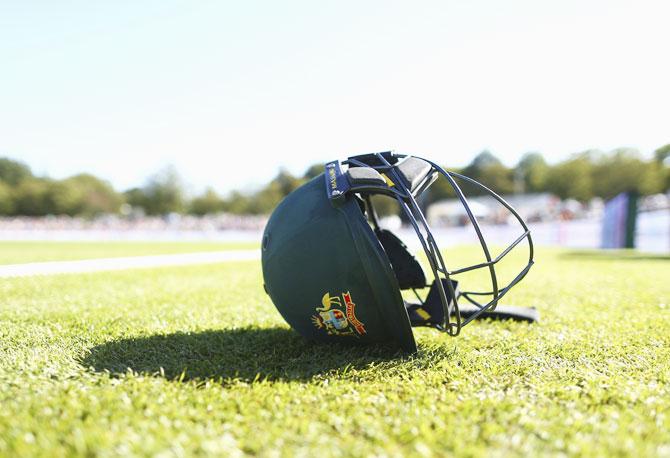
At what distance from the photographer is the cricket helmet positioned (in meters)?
2.63

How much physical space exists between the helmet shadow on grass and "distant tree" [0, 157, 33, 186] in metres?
109

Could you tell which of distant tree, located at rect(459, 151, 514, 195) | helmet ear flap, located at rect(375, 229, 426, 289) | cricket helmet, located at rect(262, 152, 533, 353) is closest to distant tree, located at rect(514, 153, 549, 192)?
distant tree, located at rect(459, 151, 514, 195)

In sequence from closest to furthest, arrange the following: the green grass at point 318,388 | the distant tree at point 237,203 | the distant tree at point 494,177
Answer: the green grass at point 318,388 → the distant tree at point 237,203 → the distant tree at point 494,177

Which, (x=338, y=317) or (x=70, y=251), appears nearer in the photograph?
(x=338, y=317)

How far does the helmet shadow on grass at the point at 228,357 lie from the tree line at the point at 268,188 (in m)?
62.1

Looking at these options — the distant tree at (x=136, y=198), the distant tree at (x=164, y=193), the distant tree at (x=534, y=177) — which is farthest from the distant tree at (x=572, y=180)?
the distant tree at (x=136, y=198)

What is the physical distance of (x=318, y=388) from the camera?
2.39 m

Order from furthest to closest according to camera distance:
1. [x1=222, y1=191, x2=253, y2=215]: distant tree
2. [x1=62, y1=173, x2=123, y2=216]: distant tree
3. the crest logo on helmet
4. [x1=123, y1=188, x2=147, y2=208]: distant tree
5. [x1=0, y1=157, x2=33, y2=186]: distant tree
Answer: [x1=0, y1=157, x2=33, y2=186]: distant tree → [x1=222, y1=191, x2=253, y2=215]: distant tree → [x1=123, y1=188, x2=147, y2=208]: distant tree → [x1=62, y1=173, x2=123, y2=216]: distant tree → the crest logo on helmet

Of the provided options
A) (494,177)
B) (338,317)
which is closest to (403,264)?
(338,317)

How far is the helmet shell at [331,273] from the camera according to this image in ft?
8.63

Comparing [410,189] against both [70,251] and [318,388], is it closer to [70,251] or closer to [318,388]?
[318,388]

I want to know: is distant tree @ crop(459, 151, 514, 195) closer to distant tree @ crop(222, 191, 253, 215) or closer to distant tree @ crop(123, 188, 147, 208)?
distant tree @ crop(222, 191, 253, 215)

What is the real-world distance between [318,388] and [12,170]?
380 ft

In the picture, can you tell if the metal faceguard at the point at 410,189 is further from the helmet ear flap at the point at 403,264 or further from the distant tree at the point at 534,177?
the distant tree at the point at 534,177
